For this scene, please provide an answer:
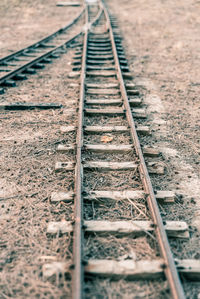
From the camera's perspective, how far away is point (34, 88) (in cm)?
697

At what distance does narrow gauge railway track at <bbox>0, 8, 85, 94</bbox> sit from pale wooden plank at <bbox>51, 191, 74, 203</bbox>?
3805mm

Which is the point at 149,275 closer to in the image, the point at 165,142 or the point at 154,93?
the point at 165,142

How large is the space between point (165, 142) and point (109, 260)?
8.63ft

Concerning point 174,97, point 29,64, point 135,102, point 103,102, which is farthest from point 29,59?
point 174,97

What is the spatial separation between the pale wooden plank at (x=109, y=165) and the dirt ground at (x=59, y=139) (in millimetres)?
395

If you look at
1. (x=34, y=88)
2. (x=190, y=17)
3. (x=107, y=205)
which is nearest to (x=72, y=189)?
(x=107, y=205)

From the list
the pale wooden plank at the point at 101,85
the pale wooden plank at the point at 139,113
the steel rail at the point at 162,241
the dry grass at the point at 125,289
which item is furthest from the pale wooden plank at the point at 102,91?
the dry grass at the point at 125,289

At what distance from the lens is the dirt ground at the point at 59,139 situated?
2955 millimetres

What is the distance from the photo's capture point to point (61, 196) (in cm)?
356

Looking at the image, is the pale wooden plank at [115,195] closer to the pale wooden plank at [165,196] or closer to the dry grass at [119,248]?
the pale wooden plank at [165,196]

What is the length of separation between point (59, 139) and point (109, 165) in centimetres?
109

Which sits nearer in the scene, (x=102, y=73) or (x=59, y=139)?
(x=59, y=139)

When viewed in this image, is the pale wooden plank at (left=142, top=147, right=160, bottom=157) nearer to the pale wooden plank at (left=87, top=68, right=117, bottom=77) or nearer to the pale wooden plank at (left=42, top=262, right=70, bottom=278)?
the pale wooden plank at (left=42, top=262, right=70, bottom=278)

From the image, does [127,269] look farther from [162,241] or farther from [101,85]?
[101,85]
